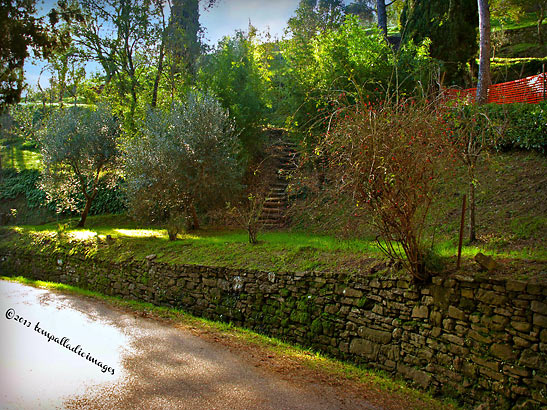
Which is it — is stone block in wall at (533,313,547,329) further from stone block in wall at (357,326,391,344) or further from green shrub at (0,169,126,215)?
green shrub at (0,169,126,215)

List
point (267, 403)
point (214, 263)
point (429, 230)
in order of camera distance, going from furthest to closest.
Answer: point (429, 230)
point (214, 263)
point (267, 403)

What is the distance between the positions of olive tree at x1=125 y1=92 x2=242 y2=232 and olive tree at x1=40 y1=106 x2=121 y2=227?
334 cm

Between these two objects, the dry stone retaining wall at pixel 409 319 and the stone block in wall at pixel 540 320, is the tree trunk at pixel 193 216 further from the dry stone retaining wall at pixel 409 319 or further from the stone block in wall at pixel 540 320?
the stone block in wall at pixel 540 320

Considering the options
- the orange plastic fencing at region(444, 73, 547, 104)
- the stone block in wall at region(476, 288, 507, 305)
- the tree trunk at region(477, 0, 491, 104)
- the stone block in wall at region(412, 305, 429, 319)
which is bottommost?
the stone block in wall at region(412, 305, 429, 319)

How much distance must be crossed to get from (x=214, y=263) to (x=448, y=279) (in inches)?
203

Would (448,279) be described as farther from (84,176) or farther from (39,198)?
(39,198)

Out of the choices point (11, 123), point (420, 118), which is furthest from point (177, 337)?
point (11, 123)

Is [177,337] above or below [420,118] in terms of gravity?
below

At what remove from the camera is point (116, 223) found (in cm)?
1858

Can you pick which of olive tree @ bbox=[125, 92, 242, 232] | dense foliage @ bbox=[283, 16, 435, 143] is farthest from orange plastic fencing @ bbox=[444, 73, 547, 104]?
olive tree @ bbox=[125, 92, 242, 232]

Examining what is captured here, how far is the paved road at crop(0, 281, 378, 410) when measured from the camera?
4.75 meters

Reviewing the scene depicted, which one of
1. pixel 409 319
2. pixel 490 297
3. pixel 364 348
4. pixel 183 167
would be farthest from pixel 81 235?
pixel 490 297

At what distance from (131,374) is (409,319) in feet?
13.8

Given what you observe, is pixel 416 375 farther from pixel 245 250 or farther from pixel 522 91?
pixel 522 91
